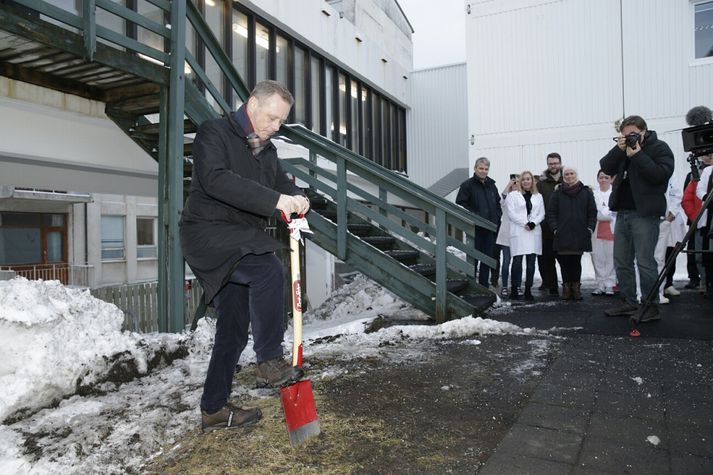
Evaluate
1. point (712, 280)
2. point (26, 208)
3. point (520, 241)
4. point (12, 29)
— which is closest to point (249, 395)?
point (12, 29)

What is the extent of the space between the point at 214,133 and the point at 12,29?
2519mm

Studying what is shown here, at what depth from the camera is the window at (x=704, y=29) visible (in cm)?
1102

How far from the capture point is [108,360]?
3619 mm

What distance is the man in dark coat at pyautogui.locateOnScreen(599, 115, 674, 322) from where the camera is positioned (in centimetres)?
470

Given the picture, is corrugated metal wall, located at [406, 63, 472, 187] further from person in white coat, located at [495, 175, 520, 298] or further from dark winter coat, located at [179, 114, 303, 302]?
dark winter coat, located at [179, 114, 303, 302]

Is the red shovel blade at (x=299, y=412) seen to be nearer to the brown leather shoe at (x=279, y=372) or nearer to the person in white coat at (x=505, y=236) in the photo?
the brown leather shoe at (x=279, y=372)

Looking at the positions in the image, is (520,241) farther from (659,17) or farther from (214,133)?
(659,17)

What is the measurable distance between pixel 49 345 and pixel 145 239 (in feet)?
84.3

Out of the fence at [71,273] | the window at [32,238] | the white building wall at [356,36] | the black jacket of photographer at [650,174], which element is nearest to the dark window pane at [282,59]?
the white building wall at [356,36]

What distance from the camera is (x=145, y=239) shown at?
89.5 ft

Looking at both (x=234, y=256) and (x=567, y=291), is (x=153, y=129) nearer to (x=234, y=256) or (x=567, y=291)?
(x=234, y=256)

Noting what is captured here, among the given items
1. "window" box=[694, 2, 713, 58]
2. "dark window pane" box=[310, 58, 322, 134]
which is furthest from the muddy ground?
"dark window pane" box=[310, 58, 322, 134]

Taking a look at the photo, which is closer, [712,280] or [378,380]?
[378,380]

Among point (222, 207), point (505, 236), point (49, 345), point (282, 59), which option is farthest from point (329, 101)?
point (222, 207)
